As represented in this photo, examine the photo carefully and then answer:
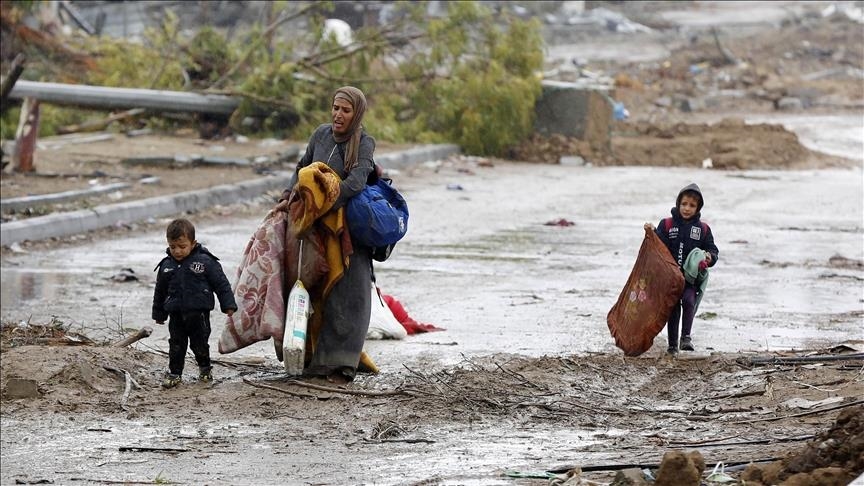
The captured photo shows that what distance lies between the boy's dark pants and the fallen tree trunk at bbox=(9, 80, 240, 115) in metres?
12.3

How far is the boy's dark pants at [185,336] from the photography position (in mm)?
7980

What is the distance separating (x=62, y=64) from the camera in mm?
30688

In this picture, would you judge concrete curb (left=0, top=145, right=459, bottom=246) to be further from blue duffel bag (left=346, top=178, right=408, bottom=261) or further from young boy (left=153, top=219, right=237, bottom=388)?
blue duffel bag (left=346, top=178, right=408, bottom=261)

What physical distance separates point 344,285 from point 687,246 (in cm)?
203

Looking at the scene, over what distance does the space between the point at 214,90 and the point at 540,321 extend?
1381 centimetres

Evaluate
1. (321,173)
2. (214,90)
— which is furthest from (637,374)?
(214,90)

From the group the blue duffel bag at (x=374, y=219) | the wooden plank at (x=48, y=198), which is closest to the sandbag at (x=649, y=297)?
the blue duffel bag at (x=374, y=219)

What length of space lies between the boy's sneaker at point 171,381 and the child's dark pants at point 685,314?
9.06ft

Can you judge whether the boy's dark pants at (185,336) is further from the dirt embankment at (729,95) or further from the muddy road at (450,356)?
the dirt embankment at (729,95)

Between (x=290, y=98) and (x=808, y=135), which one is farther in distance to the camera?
(x=808, y=135)

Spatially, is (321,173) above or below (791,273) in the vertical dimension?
above

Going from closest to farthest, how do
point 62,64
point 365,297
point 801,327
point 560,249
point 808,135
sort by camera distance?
point 365,297
point 801,327
point 560,249
point 808,135
point 62,64

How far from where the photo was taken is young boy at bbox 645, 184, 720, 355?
8.50 metres

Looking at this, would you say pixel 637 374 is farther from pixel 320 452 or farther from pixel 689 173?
pixel 689 173
